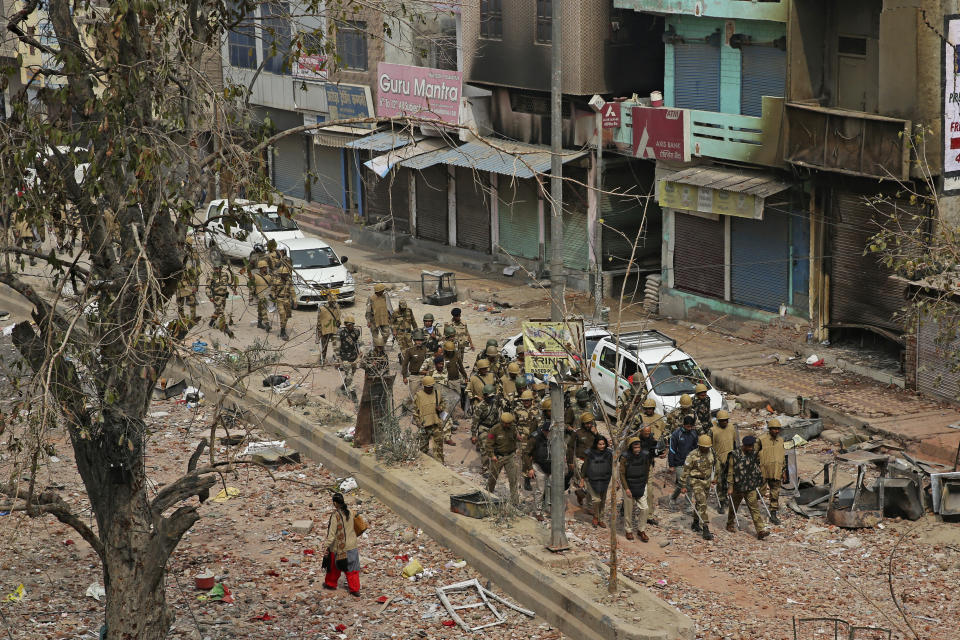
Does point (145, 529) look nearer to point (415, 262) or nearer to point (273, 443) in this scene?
point (273, 443)

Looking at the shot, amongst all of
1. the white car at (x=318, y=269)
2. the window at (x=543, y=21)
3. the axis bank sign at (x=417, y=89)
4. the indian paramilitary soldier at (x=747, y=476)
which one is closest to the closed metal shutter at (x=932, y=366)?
the indian paramilitary soldier at (x=747, y=476)

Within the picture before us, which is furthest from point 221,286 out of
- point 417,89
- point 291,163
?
point 291,163

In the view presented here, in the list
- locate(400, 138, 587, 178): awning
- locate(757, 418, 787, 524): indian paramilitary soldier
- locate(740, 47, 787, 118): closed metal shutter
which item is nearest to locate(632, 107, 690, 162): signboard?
locate(400, 138, 587, 178): awning

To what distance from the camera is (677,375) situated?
18.9m

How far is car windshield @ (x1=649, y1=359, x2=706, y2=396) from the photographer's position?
1889 cm

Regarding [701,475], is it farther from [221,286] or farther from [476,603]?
[221,286]

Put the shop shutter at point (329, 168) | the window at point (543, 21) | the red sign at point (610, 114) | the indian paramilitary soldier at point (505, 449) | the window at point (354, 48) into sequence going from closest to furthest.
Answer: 1. the indian paramilitary soldier at point (505, 449)
2. the red sign at point (610, 114)
3. the window at point (543, 21)
4. the window at point (354, 48)
5. the shop shutter at point (329, 168)

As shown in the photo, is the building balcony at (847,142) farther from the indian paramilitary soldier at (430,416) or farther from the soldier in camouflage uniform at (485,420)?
the indian paramilitary soldier at (430,416)

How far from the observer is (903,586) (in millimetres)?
13953

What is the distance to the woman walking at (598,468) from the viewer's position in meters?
15.4

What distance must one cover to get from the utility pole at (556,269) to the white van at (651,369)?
457cm

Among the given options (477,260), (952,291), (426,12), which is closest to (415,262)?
(477,260)

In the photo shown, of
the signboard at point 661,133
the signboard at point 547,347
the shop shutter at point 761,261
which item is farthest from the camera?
the signboard at point 661,133

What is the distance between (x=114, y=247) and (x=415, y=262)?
2064 cm
